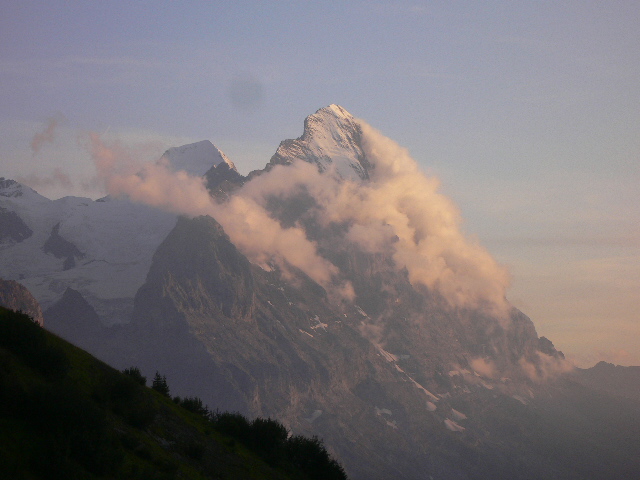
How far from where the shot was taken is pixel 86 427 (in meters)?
28.8

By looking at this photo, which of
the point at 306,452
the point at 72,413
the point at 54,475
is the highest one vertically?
the point at 306,452

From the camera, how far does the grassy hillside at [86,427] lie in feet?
88.5

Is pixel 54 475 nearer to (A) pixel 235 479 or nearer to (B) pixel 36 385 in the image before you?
(B) pixel 36 385

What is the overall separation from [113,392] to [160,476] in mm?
6347

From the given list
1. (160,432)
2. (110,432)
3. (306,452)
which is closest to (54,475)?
(110,432)

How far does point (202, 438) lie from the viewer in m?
46.7

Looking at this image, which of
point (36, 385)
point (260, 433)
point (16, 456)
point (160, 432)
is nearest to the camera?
point (16, 456)

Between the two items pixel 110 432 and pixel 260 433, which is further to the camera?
pixel 260 433

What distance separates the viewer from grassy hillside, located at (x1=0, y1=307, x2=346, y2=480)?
2697cm

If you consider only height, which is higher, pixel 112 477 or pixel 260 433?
pixel 260 433

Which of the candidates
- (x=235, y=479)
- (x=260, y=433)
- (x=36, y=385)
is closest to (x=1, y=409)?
(x=36, y=385)

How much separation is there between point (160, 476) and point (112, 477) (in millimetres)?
4151

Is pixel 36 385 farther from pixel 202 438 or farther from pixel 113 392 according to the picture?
pixel 202 438

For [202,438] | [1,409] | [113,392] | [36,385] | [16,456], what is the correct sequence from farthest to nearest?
[202,438]
[113,392]
[36,385]
[1,409]
[16,456]
